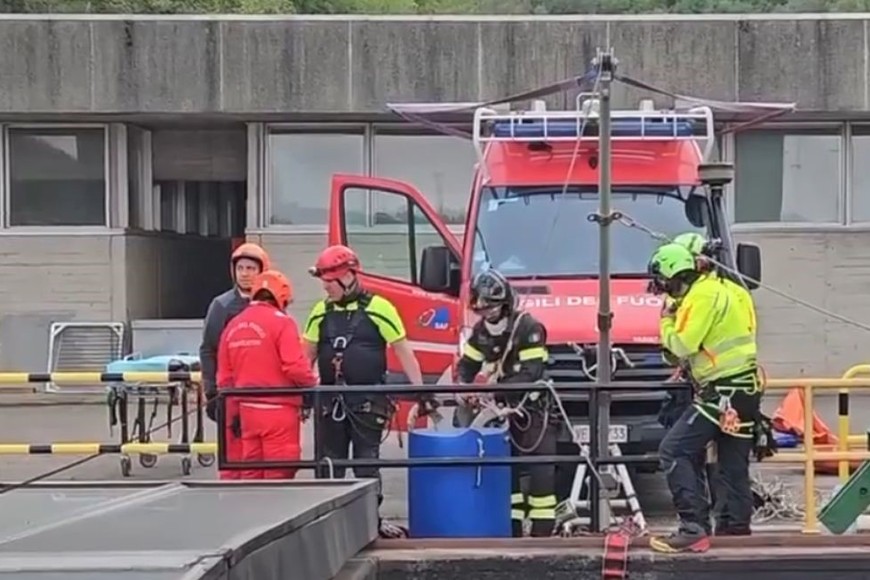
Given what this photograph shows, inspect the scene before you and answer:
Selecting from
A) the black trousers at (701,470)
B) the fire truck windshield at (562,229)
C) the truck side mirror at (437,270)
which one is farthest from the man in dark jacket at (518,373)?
the fire truck windshield at (562,229)

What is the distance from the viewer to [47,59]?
55.5 feet

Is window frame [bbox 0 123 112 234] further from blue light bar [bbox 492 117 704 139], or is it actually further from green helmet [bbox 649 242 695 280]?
green helmet [bbox 649 242 695 280]

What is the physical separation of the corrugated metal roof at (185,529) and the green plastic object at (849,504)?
2184mm

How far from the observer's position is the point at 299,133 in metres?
17.6

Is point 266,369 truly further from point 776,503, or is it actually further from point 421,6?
point 421,6

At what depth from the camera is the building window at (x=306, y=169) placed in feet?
57.7

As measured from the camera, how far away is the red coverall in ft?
22.0

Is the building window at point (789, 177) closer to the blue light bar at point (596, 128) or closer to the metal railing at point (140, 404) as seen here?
the blue light bar at point (596, 128)

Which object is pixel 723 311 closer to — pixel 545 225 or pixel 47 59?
pixel 545 225

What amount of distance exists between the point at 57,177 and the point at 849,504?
47.0ft

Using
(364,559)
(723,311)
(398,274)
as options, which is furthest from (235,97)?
(364,559)

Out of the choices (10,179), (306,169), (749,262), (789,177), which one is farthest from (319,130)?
A: (749,262)

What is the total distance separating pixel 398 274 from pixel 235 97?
15.2ft

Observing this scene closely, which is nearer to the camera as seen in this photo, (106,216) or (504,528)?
(504,528)
